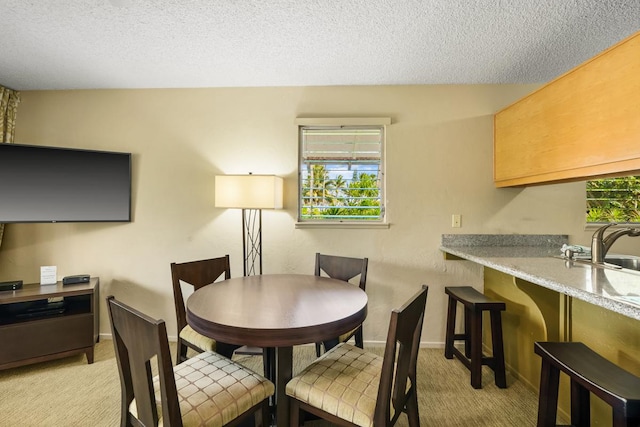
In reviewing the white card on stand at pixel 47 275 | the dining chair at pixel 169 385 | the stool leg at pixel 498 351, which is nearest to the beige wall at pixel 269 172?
the white card on stand at pixel 47 275

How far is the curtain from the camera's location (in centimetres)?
264

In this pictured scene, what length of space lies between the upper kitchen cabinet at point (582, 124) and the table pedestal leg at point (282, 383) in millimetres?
1991

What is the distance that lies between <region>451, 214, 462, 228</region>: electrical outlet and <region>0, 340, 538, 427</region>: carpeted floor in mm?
1163

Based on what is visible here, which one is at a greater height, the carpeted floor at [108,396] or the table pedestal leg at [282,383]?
the table pedestal leg at [282,383]

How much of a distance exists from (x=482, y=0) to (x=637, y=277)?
5.59ft

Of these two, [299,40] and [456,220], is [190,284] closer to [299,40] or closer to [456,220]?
[299,40]

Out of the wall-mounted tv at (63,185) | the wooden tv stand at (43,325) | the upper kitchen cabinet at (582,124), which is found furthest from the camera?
the wall-mounted tv at (63,185)

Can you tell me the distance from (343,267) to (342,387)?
3.61 ft

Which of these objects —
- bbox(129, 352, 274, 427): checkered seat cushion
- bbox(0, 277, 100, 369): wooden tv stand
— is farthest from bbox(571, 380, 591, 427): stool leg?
bbox(0, 277, 100, 369): wooden tv stand

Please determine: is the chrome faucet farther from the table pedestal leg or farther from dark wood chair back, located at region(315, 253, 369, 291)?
the table pedestal leg

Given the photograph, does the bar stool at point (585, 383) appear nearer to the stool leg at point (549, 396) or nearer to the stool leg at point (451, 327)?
the stool leg at point (549, 396)

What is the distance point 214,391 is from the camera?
1.22m

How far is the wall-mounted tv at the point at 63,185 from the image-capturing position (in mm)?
2416

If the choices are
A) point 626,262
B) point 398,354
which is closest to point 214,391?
point 398,354
